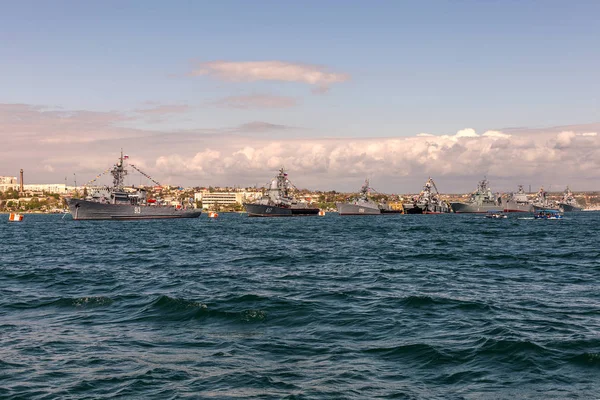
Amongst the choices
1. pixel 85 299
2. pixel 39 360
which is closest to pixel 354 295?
pixel 85 299

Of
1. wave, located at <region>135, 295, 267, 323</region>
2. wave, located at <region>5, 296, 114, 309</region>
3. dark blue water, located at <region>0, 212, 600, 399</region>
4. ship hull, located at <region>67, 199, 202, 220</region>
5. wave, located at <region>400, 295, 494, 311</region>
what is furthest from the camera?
ship hull, located at <region>67, 199, 202, 220</region>

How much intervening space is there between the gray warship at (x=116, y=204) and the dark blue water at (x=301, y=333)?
115 metres

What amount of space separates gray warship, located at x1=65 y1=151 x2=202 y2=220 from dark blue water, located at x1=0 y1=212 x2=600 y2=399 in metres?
115

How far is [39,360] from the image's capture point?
51.5ft

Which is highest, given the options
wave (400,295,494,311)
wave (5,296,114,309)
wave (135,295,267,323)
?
wave (400,295,494,311)

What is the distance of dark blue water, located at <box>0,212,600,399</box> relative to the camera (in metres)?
13.7

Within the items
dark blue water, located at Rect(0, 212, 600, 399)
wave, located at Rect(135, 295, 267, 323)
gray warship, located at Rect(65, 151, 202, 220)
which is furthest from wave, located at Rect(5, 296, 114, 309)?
gray warship, located at Rect(65, 151, 202, 220)

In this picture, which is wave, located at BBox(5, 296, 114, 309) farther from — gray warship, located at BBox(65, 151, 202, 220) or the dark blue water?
gray warship, located at BBox(65, 151, 202, 220)

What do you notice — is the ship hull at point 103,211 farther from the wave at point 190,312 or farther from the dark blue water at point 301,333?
the wave at point 190,312

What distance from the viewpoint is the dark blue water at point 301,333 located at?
45.0 ft

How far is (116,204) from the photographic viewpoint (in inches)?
5851

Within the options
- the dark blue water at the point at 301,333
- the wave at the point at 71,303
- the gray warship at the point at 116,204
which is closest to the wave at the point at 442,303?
the dark blue water at the point at 301,333

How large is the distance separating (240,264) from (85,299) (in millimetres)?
17465

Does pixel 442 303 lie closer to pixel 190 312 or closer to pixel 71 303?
pixel 190 312
